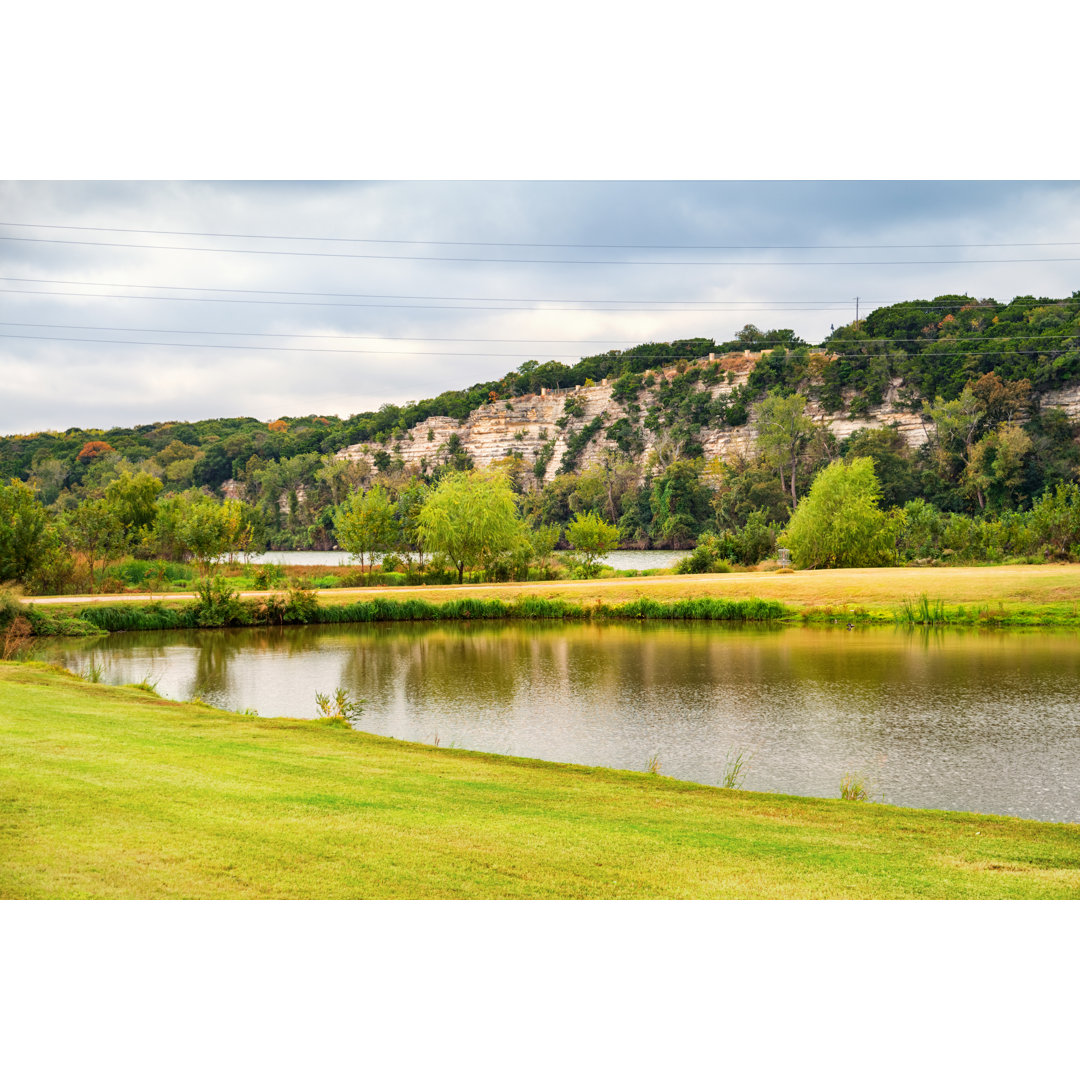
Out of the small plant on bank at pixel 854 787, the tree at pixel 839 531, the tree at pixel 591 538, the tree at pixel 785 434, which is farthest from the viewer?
the tree at pixel 785 434

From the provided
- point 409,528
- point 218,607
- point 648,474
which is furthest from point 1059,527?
point 648,474

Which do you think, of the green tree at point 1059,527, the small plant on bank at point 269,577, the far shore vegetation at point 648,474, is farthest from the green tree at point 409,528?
the green tree at point 1059,527

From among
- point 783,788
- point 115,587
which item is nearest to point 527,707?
point 783,788

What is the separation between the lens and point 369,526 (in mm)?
39938

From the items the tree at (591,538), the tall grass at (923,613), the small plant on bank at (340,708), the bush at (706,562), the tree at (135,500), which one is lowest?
the small plant on bank at (340,708)

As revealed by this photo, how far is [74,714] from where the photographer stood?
991 cm

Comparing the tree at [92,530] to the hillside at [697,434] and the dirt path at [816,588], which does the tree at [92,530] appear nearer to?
the dirt path at [816,588]

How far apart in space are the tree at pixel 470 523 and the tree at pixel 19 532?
50.7ft

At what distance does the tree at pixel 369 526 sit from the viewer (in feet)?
131

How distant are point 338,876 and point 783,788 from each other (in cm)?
587

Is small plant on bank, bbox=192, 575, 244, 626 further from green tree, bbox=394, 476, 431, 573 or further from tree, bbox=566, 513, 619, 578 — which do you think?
tree, bbox=566, 513, 619, 578

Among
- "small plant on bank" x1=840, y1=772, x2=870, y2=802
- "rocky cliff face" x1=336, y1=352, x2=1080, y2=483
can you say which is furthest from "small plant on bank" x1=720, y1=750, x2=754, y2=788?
"rocky cliff face" x1=336, y1=352, x2=1080, y2=483

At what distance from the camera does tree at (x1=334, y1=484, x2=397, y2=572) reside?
3997cm

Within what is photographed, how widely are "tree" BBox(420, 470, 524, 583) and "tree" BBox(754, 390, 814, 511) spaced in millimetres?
43191
